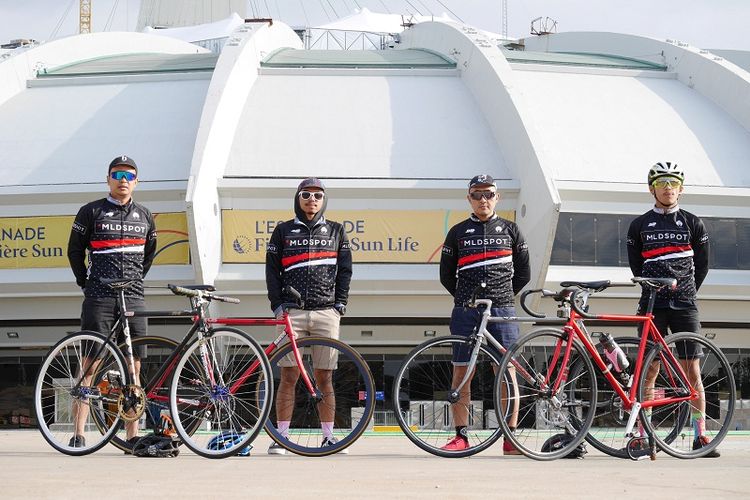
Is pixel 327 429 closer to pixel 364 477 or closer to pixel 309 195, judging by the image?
pixel 309 195

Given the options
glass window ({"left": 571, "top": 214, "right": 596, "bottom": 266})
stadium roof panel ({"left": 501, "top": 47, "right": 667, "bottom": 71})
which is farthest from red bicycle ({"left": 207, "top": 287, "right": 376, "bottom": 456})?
stadium roof panel ({"left": 501, "top": 47, "right": 667, "bottom": 71})

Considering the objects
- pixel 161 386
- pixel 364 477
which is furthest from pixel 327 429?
pixel 364 477

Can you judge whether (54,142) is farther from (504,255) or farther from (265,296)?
(504,255)

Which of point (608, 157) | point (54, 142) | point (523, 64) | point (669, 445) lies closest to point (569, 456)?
point (669, 445)

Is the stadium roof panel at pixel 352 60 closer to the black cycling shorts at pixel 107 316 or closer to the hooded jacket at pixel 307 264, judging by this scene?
the hooded jacket at pixel 307 264

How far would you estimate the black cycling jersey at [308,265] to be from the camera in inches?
289

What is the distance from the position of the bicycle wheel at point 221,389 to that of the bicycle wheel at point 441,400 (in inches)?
34.3

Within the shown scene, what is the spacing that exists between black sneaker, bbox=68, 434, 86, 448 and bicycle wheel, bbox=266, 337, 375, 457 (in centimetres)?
116

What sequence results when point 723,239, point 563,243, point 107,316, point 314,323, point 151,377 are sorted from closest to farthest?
point 151,377
point 107,316
point 314,323
point 563,243
point 723,239

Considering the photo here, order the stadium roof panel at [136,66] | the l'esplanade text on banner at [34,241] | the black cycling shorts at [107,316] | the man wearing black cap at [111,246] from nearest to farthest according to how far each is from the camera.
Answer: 1. the black cycling shorts at [107,316]
2. the man wearing black cap at [111,246]
3. the l'esplanade text on banner at [34,241]
4. the stadium roof panel at [136,66]

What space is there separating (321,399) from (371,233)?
35.7ft

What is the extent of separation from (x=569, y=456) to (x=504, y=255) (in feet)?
4.73

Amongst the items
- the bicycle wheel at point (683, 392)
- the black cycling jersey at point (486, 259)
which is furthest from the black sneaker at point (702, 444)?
the black cycling jersey at point (486, 259)

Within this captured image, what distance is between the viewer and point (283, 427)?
6926 mm
